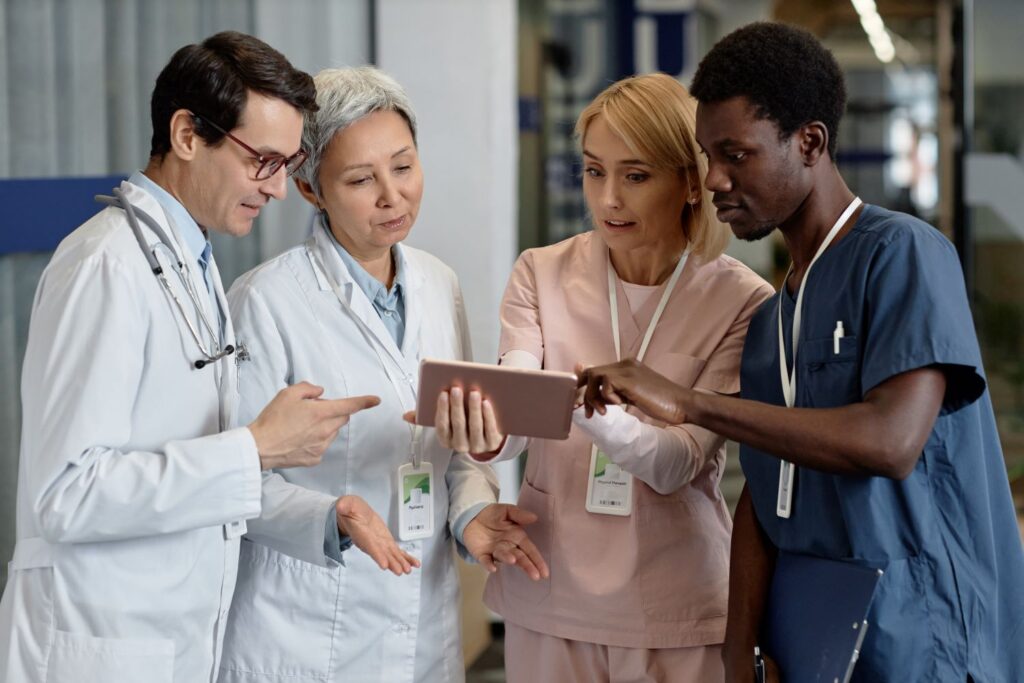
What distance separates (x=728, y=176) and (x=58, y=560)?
1158 millimetres

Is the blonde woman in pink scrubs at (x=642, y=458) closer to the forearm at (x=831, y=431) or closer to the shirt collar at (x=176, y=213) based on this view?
the forearm at (x=831, y=431)

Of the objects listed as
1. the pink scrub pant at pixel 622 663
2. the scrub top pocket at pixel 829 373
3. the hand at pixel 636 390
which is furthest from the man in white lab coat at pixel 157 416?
the scrub top pocket at pixel 829 373

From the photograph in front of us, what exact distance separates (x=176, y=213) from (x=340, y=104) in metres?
0.43

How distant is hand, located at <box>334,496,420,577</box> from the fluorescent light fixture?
787 cm

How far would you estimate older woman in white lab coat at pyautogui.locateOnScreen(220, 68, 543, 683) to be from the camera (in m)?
2.06

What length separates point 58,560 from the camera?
5.52 feet

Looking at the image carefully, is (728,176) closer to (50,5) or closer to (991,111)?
(50,5)

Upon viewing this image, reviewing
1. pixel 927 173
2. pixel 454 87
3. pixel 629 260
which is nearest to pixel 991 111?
pixel 454 87

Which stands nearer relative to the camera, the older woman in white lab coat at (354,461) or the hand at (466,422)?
the hand at (466,422)

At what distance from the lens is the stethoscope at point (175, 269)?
5.70 ft

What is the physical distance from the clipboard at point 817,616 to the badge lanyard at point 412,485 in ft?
2.15

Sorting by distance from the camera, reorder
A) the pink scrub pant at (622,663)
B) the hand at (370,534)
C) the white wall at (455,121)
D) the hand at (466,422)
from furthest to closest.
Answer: the white wall at (455,121) → the pink scrub pant at (622,663) → the hand at (370,534) → the hand at (466,422)

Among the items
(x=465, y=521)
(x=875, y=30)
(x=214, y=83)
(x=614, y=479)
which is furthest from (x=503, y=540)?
(x=875, y=30)

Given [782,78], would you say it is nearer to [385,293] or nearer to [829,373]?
[829,373]
